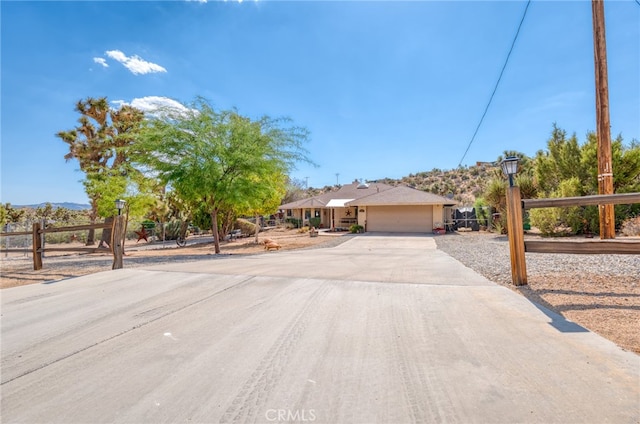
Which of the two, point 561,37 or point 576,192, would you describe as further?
point 576,192

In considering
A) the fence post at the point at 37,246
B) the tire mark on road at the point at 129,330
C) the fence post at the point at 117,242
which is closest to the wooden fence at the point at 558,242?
the tire mark on road at the point at 129,330

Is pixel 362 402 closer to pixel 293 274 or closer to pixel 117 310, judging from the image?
pixel 117 310

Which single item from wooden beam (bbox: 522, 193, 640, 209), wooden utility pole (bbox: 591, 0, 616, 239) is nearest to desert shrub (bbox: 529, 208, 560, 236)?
wooden utility pole (bbox: 591, 0, 616, 239)

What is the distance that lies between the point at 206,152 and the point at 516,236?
36.6 feet

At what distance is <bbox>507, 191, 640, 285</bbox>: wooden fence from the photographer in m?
4.50

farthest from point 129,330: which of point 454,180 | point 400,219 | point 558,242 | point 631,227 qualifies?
point 454,180

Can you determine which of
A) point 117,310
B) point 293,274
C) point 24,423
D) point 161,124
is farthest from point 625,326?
point 161,124

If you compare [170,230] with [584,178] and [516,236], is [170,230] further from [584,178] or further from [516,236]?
[584,178]

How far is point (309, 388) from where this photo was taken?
2.35m

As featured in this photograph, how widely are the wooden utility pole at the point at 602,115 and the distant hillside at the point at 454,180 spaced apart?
32.4 meters

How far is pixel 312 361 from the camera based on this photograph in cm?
278

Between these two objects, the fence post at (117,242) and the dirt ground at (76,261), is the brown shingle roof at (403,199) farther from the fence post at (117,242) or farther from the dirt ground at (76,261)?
the fence post at (117,242)

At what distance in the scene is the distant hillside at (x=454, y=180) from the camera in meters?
44.7

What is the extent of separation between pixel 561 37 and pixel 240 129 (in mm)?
13018
